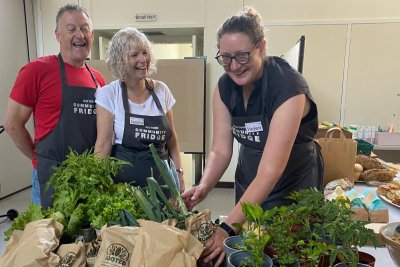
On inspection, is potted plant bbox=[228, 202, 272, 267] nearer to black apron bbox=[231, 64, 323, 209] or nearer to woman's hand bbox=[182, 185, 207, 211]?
woman's hand bbox=[182, 185, 207, 211]

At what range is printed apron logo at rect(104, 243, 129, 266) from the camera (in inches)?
25.1

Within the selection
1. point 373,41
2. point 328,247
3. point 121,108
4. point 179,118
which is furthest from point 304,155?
point 373,41

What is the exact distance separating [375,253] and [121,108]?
1.17 m

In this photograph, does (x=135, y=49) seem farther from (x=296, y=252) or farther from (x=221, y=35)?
(x=296, y=252)

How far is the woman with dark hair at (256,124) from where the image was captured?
98cm

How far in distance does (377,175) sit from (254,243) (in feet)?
5.07

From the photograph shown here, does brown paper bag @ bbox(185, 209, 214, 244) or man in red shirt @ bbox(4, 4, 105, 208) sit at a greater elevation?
man in red shirt @ bbox(4, 4, 105, 208)

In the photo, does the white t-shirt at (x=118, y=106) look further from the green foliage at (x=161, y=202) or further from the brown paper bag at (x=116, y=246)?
the brown paper bag at (x=116, y=246)

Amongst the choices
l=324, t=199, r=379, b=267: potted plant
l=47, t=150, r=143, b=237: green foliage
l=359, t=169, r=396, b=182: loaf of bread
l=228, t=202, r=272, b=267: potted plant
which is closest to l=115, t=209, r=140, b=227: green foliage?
l=47, t=150, r=143, b=237: green foliage

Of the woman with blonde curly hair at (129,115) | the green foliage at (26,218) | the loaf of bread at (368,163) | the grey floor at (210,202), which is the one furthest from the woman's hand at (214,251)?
the grey floor at (210,202)

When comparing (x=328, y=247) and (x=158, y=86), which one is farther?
(x=158, y=86)

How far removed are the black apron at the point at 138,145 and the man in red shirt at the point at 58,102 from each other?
0.62 feet

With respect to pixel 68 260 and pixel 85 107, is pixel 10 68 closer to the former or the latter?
pixel 85 107

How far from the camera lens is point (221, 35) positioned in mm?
1032
